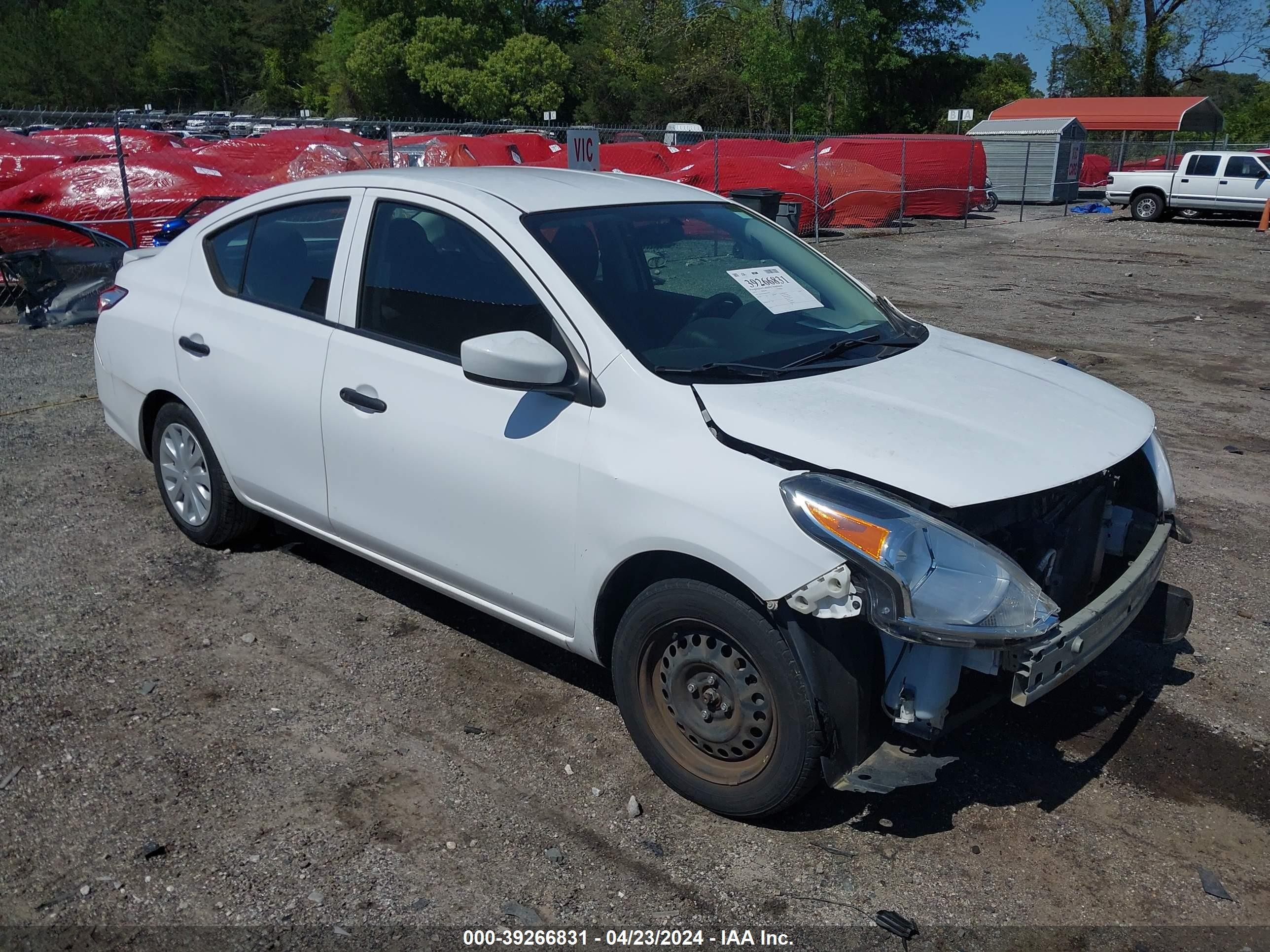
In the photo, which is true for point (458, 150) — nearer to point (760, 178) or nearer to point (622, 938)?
point (760, 178)

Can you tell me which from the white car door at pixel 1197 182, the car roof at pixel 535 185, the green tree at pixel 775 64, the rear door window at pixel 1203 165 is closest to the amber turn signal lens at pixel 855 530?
the car roof at pixel 535 185

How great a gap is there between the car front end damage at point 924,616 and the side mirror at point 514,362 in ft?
A: 2.80

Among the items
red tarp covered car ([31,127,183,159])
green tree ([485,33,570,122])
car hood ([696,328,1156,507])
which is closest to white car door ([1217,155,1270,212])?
red tarp covered car ([31,127,183,159])

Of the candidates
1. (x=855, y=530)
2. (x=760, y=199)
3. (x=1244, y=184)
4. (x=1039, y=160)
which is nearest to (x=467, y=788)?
(x=855, y=530)

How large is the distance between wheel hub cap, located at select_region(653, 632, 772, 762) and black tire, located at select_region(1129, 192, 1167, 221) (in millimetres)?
27452

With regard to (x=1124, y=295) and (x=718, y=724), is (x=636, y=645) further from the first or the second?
(x=1124, y=295)

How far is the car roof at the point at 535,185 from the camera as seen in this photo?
3.95m

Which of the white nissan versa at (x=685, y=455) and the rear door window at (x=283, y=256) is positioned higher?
the rear door window at (x=283, y=256)

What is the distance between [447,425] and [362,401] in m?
0.46

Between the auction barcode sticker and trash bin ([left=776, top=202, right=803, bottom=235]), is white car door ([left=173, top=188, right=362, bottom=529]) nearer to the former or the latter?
the auction barcode sticker

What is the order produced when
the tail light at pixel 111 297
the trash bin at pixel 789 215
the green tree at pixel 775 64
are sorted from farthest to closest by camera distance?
the green tree at pixel 775 64, the trash bin at pixel 789 215, the tail light at pixel 111 297

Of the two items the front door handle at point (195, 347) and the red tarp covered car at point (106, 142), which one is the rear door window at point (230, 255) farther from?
the red tarp covered car at point (106, 142)

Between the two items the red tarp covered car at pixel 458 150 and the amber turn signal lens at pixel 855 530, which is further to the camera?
the red tarp covered car at pixel 458 150

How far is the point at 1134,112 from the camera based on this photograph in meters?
46.1
